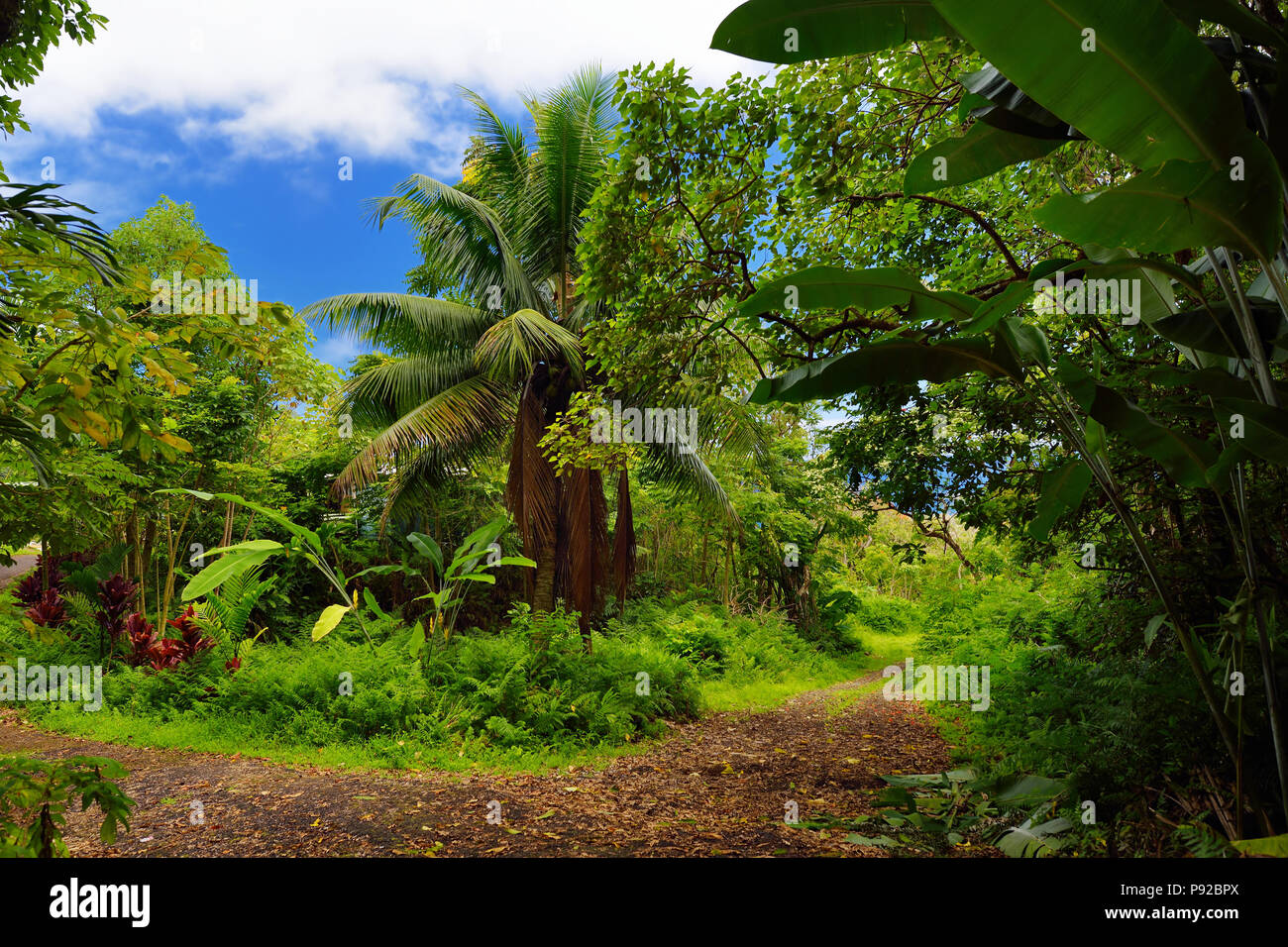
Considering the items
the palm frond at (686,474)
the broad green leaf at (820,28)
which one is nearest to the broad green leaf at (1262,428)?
the broad green leaf at (820,28)

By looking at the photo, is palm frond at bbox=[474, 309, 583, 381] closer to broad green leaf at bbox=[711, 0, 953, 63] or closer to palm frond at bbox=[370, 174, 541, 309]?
palm frond at bbox=[370, 174, 541, 309]

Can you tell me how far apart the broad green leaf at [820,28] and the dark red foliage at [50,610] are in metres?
10.9

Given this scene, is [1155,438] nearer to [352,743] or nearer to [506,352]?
[352,743]

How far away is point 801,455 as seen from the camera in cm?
1608

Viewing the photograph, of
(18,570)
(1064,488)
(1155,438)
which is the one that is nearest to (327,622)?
(1064,488)

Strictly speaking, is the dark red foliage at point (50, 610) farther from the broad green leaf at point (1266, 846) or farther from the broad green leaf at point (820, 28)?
the broad green leaf at point (1266, 846)

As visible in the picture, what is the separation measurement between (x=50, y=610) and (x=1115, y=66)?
1230 centimetres

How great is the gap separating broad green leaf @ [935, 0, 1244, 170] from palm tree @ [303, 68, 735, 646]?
7126 mm

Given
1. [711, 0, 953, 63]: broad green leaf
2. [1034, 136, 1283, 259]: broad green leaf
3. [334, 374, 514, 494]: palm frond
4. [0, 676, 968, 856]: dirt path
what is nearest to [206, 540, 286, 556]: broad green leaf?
[0, 676, 968, 856]: dirt path

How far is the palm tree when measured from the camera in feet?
29.8
